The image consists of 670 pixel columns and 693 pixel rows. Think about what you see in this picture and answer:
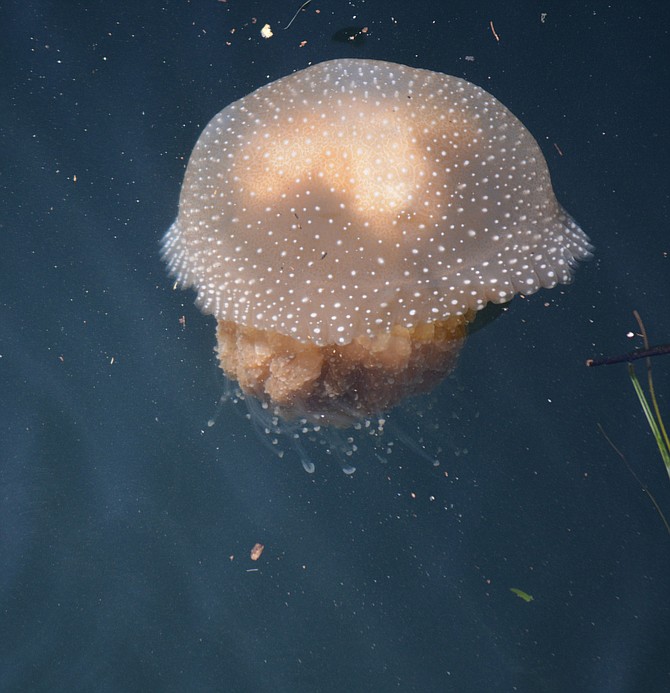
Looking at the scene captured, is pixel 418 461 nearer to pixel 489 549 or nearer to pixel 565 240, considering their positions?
pixel 489 549

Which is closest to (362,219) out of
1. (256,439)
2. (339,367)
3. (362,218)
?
(362,218)

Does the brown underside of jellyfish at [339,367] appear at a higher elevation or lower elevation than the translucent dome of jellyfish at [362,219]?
lower

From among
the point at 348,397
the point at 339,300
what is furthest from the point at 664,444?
the point at 339,300

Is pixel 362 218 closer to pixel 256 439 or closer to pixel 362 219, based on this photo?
pixel 362 219

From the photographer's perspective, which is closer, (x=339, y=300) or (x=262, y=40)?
(x=339, y=300)

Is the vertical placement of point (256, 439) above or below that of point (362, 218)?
below

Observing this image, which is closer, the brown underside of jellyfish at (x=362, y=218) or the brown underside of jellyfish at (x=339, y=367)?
the brown underside of jellyfish at (x=362, y=218)
